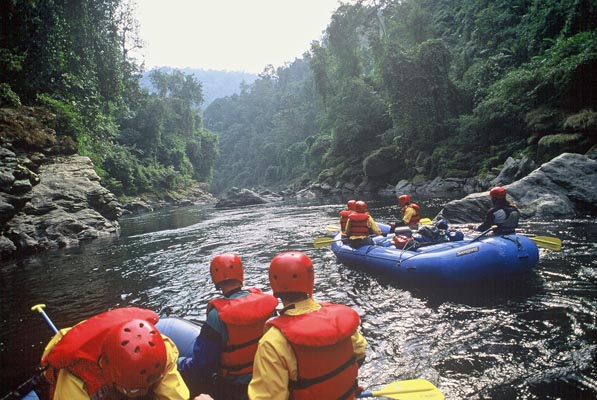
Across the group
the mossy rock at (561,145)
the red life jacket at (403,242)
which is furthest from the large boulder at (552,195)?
the red life jacket at (403,242)

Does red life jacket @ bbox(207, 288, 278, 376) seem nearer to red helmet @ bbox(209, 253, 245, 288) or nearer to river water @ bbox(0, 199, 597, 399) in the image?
red helmet @ bbox(209, 253, 245, 288)

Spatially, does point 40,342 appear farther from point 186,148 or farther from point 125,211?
point 186,148

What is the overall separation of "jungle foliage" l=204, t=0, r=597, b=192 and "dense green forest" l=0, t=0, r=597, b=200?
0.24 ft

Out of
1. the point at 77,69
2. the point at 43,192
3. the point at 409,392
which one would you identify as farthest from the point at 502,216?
the point at 77,69

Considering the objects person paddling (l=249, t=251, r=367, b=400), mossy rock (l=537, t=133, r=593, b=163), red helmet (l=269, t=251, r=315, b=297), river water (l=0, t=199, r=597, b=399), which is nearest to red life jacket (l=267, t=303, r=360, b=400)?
person paddling (l=249, t=251, r=367, b=400)

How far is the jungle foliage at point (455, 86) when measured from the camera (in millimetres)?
16062

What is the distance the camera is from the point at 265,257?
30.7 ft

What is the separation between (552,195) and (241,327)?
439 inches

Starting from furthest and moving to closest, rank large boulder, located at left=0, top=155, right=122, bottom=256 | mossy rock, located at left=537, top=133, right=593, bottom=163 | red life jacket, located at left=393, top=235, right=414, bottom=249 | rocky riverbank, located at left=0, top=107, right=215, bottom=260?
mossy rock, located at left=537, top=133, right=593, bottom=163 < large boulder, located at left=0, top=155, right=122, bottom=256 < rocky riverbank, located at left=0, top=107, right=215, bottom=260 < red life jacket, located at left=393, top=235, right=414, bottom=249

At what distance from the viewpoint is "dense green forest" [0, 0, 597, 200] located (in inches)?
599

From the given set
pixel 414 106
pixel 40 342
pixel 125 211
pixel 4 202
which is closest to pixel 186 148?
pixel 125 211

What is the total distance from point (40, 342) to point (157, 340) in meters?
4.54

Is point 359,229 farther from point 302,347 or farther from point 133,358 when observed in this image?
point 133,358

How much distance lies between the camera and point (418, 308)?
5266 millimetres
